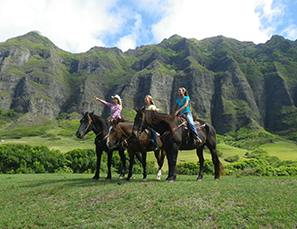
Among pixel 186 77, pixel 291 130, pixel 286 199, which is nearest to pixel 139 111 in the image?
pixel 286 199

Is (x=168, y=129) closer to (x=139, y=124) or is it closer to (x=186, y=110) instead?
(x=139, y=124)

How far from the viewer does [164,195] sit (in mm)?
6270

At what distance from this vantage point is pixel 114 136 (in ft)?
31.9

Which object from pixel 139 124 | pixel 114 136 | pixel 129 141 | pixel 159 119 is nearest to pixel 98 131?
pixel 114 136

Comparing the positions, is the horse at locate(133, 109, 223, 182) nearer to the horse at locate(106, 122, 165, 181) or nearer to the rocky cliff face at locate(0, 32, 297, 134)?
the horse at locate(106, 122, 165, 181)

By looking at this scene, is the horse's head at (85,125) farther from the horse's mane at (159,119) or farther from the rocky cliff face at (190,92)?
the rocky cliff face at (190,92)

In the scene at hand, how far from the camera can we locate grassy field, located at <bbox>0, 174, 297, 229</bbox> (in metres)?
4.84

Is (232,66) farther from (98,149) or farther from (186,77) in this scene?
(98,149)

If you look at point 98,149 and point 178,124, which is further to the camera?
point 98,149

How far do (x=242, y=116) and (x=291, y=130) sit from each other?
32667mm

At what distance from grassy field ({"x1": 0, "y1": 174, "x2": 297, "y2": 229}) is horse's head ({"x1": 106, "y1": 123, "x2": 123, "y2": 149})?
7.84 ft

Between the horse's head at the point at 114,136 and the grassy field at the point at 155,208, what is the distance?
2.39 m

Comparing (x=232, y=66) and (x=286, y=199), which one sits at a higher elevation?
(x=232, y=66)

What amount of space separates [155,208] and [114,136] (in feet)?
15.8
